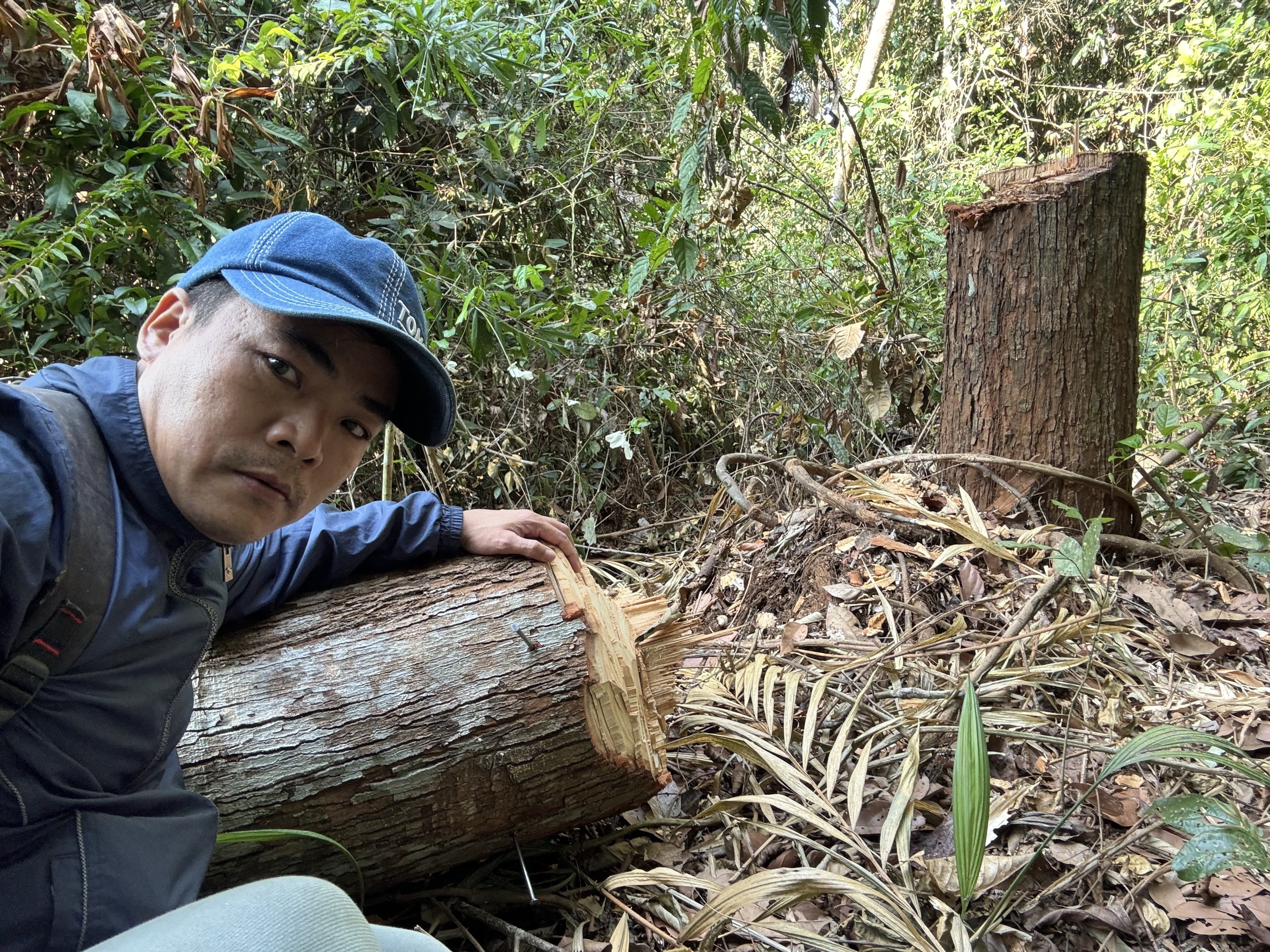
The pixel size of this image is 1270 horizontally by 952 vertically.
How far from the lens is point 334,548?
1.78 m

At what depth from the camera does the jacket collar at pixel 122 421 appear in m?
1.17

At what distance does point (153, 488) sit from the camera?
119 centimetres

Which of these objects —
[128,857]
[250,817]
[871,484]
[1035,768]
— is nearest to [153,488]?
[128,857]

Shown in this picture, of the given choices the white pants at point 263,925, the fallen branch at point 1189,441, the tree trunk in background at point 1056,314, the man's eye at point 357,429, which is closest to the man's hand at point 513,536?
the man's eye at point 357,429

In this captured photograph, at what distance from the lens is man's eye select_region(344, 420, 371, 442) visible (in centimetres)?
131

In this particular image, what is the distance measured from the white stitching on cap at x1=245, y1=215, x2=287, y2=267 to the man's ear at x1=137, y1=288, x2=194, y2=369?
13 centimetres

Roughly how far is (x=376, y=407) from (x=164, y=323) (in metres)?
0.36

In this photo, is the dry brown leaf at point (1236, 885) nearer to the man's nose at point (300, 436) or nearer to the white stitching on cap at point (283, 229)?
the man's nose at point (300, 436)

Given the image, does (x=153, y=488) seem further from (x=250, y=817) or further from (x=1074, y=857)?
(x=1074, y=857)

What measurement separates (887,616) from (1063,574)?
0.59 metres

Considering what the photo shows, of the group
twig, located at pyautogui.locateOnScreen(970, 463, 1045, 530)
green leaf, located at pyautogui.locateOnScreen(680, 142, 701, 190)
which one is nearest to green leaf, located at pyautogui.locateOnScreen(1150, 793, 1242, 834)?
twig, located at pyautogui.locateOnScreen(970, 463, 1045, 530)

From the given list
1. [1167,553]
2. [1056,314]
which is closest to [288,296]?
[1056,314]

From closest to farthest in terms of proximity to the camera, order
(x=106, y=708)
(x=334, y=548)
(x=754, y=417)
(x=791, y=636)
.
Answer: (x=106, y=708) < (x=334, y=548) < (x=791, y=636) < (x=754, y=417)

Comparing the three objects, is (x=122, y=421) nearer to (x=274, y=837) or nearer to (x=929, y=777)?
(x=274, y=837)
